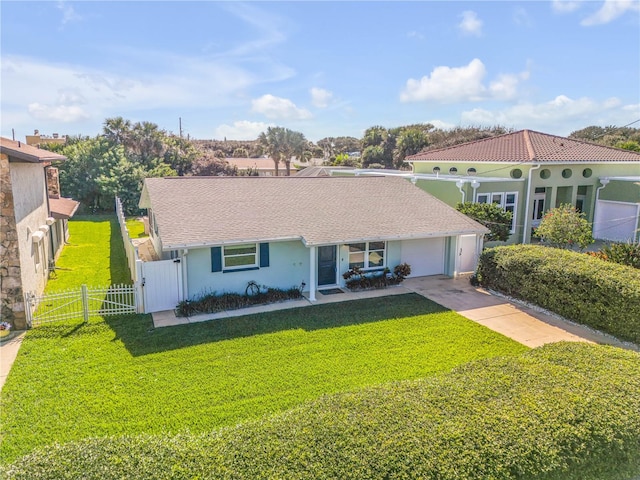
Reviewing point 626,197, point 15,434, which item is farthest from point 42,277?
point 626,197

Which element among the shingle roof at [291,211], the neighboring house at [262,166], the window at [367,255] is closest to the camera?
the shingle roof at [291,211]

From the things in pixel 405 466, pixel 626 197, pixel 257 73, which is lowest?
pixel 405 466

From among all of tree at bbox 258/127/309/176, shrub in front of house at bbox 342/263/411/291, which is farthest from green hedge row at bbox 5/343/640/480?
tree at bbox 258/127/309/176

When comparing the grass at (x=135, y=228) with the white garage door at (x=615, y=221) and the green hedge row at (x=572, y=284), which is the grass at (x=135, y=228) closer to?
the green hedge row at (x=572, y=284)

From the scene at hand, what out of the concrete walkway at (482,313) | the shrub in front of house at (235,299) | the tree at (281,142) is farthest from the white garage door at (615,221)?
the tree at (281,142)

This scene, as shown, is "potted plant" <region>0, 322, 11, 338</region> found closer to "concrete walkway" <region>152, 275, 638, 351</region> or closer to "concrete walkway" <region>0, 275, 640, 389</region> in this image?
"concrete walkway" <region>0, 275, 640, 389</region>

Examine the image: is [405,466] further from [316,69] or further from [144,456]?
[316,69]
